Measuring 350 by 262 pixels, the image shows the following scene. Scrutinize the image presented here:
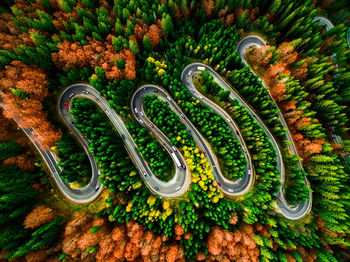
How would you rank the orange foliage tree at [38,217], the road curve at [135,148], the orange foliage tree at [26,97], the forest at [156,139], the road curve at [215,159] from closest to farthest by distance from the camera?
1. the orange foliage tree at [38,217]
2. the orange foliage tree at [26,97]
3. the forest at [156,139]
4. the road curve at [135,148]
5. the road curve at [215,159]

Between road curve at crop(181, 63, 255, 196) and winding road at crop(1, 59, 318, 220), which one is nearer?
winding road at crop(1, 59, 318, 220)

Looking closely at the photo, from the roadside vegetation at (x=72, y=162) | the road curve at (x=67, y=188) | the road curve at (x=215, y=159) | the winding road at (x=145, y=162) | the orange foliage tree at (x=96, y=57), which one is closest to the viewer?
the roadside vegetation at (x=72, y=162)

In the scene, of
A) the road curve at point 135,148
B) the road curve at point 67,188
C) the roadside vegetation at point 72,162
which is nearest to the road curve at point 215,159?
the road curve at point 135,148

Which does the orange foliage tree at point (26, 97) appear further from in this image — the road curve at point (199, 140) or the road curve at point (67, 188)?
the road curve at point (199, 140)

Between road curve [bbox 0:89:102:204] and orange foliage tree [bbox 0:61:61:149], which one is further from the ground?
orange foliage tree [bbox 0:61:61:149]

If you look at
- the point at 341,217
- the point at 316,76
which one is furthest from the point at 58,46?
the point at 341,217

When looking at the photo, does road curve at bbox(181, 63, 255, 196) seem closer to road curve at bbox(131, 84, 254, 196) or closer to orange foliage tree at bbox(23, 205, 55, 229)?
road curve at bbox(131, 84, 254, 196)

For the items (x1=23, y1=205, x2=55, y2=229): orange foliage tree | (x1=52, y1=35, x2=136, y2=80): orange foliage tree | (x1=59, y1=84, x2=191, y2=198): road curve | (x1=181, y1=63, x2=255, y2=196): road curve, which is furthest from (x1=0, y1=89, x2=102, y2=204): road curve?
(x1=181, y1=63, x2=255, y2=196): road curve
